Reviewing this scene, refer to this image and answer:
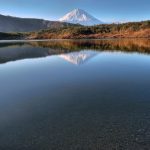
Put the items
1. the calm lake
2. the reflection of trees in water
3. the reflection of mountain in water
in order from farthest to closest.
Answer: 1. the reflection of trees in water
2. the reflection of mountain in water
3. the calm lake

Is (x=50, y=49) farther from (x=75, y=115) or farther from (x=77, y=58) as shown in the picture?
(x=75, y=115)

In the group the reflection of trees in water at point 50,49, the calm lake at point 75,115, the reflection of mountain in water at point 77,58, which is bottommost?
the reflection of trees in water at point 50,49

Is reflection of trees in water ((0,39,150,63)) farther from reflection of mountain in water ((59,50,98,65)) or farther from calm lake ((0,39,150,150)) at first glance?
calm lake ((0,39,150,150))

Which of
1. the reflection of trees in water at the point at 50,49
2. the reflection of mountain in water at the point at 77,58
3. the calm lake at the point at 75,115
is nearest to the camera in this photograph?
the calm lake at the point at 75,115

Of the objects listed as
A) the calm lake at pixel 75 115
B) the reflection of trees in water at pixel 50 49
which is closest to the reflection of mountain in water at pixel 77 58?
the reflection of trees in water at pixel 50 49

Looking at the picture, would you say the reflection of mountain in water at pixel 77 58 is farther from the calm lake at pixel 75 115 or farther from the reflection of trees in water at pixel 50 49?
the calm lake at pixel 75 115

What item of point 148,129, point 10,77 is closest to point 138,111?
point 148,129

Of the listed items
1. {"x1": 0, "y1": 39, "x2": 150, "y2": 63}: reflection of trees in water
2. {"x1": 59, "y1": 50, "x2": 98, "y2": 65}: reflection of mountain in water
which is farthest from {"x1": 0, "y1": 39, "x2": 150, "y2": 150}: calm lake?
{"x1": 0, "y1": 39, "x2": 150, "y2": 63}: reflection of trees in water

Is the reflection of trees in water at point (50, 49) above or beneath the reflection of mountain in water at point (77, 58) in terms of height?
beneath

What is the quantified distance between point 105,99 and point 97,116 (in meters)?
4.41

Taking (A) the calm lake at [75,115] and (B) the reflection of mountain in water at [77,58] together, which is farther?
(B) the reflection of mountain in water at [77,58]

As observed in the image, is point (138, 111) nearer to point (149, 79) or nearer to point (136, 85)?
point (136, 85)

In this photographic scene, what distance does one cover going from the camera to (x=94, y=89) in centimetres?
2567

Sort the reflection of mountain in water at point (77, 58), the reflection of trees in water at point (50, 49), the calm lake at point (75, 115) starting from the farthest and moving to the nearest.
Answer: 1. the reflection of trees in water at point (50, 49)
2. the reflection of mountain in water at point (77, 58)
3. the calm lake at point (75, 115)
